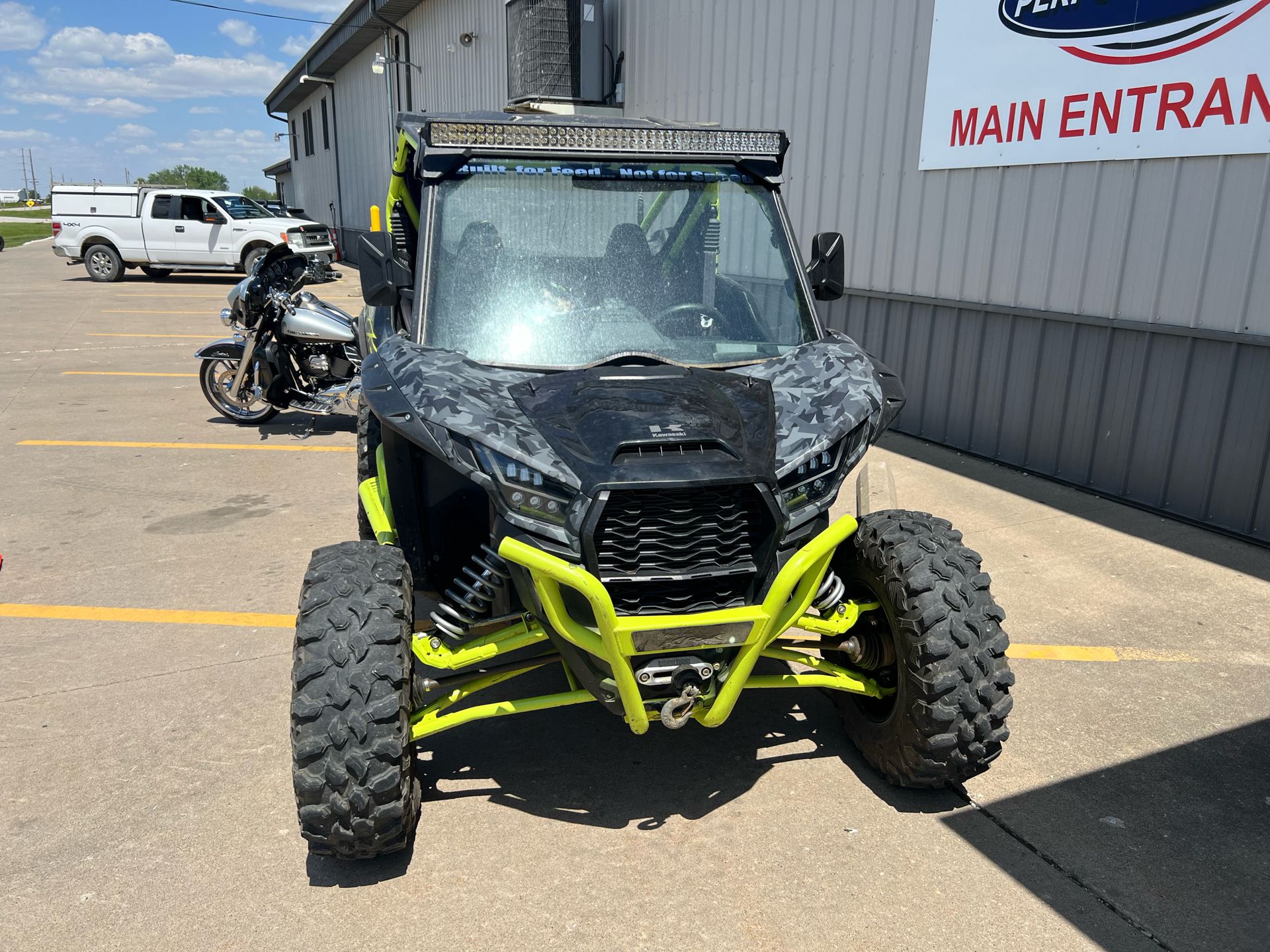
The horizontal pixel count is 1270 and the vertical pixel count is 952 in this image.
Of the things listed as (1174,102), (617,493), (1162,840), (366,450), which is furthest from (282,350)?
(1162,840)

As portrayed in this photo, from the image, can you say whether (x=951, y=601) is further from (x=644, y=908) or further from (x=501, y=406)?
(x=501, y=406)

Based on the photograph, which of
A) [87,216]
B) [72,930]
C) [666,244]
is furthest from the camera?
[87,216]

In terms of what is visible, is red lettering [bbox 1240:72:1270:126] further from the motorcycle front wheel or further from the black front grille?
the motorcycle front wheel

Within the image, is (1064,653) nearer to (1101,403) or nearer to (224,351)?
(1101,403)

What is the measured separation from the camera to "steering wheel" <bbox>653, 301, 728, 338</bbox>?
12.7ft

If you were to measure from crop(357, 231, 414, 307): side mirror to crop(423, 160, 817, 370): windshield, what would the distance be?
382 mm

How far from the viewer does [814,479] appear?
3186 mm

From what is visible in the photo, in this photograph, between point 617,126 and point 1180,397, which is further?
point 1180,397

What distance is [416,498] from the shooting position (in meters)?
3.66

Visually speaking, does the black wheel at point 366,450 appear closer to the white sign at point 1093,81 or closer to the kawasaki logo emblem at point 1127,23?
the white sign at point 1093,81

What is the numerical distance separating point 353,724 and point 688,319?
197 centimetres

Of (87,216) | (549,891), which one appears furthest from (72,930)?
(87,216)

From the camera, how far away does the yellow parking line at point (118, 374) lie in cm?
1195

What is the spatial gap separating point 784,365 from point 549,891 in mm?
2014
